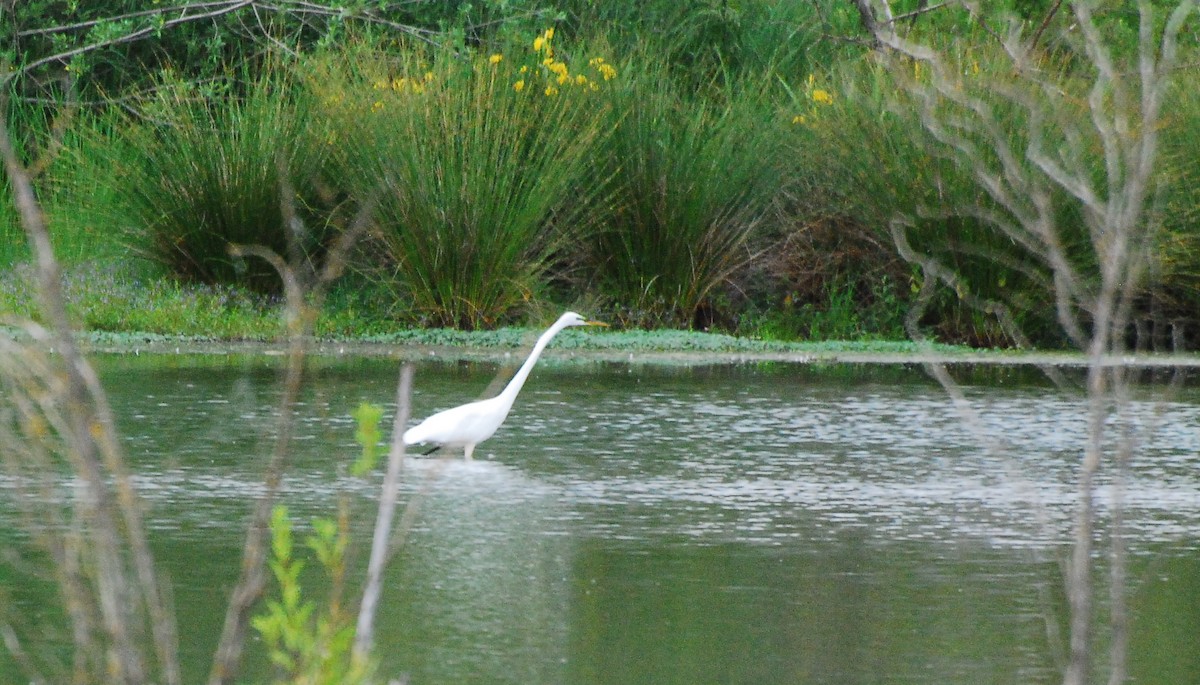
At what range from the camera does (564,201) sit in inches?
540

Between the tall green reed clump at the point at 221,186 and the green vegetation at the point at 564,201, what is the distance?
0.8 inches

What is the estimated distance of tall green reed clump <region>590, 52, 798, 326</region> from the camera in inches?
531

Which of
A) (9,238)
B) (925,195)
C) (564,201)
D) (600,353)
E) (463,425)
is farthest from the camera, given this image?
(9,238)

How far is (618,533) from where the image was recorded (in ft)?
20.7

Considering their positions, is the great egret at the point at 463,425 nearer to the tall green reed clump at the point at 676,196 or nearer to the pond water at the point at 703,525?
the pond water at the point at 703,525

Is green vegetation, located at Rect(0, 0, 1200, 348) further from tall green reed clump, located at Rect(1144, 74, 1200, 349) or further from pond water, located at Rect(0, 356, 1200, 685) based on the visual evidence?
pond water, located at Rect(0, 356, 1200, 685)

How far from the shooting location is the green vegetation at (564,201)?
12945 mm

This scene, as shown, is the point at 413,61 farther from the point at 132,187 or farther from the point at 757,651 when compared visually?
the point at 757,651

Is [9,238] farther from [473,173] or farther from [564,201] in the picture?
[564,201]

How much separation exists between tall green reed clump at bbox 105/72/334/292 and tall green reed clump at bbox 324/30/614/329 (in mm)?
490

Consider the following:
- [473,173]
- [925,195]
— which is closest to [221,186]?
[473,173]

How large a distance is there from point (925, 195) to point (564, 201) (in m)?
2.66

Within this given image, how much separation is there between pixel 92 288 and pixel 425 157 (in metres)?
2.91

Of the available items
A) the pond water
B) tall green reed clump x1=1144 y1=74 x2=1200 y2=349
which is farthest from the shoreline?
the pond water
